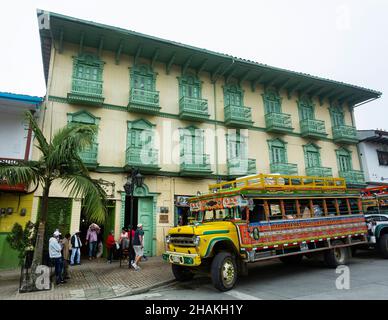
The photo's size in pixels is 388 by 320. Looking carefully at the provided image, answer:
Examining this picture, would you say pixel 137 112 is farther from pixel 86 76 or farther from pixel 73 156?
pixel 73 156

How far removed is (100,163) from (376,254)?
15.8 meters

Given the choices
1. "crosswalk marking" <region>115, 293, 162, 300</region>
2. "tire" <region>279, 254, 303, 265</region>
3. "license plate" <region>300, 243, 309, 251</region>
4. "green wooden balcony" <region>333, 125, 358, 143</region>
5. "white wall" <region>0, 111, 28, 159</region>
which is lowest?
"crosswalk marking" <region>115, 293, 162, 300</region>

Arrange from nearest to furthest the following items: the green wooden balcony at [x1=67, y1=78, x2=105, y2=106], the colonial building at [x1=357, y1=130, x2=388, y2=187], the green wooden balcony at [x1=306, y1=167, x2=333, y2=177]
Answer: the green wooden balcony at [x1=67, y1=78, x2=105, y2=106], the green wooden balcony at [x1=306, y1=167, x2=333, y2=177], the colonial building at [x1=357, y1=130, x2=388, y2=187]

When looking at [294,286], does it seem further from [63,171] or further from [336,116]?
[336,116]

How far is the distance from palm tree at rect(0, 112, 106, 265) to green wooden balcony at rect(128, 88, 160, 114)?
7.08 metres

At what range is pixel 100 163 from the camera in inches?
602

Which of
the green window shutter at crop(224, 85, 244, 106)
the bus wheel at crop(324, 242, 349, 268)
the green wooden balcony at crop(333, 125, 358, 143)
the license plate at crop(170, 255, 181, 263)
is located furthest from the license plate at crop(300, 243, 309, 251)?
the green wooden balcony at crop(333, 125, 358, 143)

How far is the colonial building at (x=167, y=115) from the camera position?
15406 millimetres

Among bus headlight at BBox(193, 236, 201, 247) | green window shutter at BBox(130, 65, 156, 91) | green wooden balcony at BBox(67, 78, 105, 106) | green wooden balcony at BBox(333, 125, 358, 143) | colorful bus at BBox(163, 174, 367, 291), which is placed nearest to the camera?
bus headlight at BBox(193, 236, 201, 247)

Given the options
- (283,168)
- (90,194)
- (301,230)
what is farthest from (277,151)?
(90,194)

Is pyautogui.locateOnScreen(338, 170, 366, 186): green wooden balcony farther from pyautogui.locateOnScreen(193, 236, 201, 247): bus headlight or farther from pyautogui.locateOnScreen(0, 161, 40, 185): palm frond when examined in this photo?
pyautogui.locateOnScreen(0, 161, 40, 185): palm frond

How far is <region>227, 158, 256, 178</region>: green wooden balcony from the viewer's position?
18.4 meters

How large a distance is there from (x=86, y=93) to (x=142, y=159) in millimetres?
4865

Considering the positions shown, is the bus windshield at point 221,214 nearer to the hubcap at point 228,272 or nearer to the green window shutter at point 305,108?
the hubcap at point 228,272
